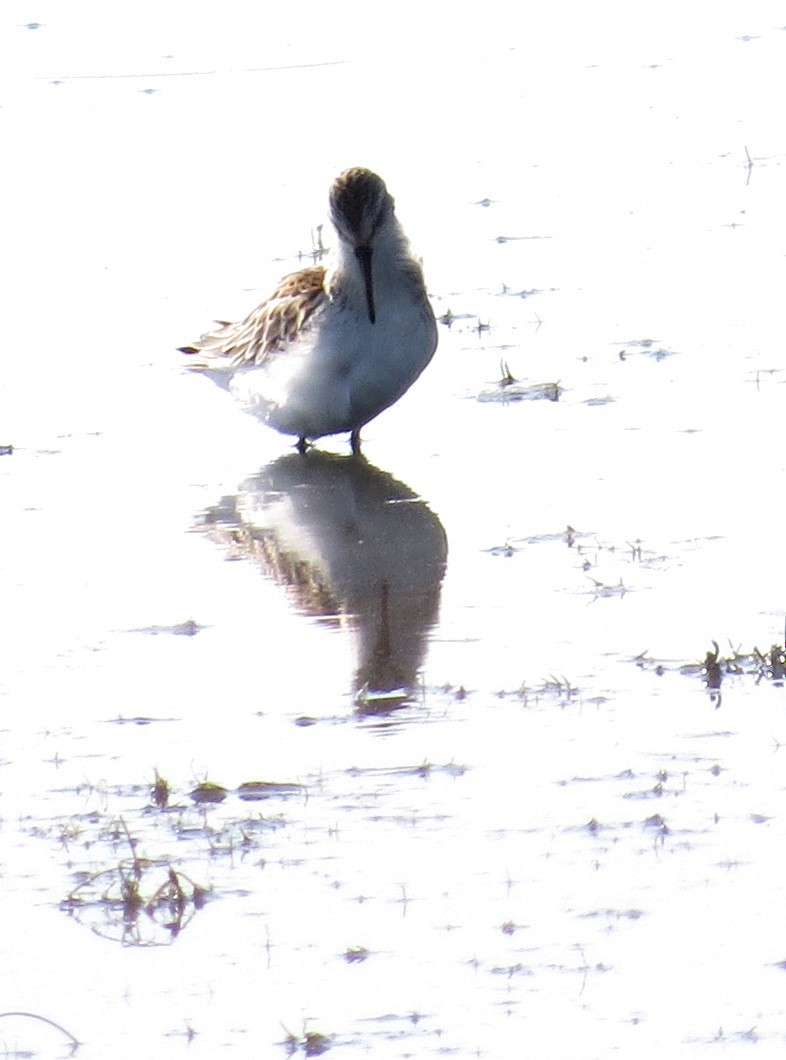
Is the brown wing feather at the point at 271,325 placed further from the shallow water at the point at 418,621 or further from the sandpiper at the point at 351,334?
the shallow water at the point at 418,621

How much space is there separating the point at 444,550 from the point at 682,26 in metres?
11.2

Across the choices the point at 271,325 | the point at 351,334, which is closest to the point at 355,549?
the point at 351,334

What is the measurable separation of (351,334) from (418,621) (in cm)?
234

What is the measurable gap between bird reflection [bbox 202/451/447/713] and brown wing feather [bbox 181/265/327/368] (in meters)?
0.50

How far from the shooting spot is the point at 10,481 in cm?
912

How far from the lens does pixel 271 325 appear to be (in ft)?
32.3

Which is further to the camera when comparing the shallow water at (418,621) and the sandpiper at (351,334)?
the sandpiper at (351,334)

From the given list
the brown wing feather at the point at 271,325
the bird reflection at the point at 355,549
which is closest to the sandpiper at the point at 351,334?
the brown wing feather at the point at 271,325

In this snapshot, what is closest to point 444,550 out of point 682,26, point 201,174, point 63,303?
point 63,303

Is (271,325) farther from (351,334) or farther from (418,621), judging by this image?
(418,621)

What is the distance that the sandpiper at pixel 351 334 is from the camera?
367 inches

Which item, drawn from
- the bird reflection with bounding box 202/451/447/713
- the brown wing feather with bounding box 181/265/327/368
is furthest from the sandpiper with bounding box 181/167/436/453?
the bird reflection with bounding box 202/451/447/713

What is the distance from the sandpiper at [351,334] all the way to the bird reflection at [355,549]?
0.23 meters

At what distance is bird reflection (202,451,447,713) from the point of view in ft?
23.0
